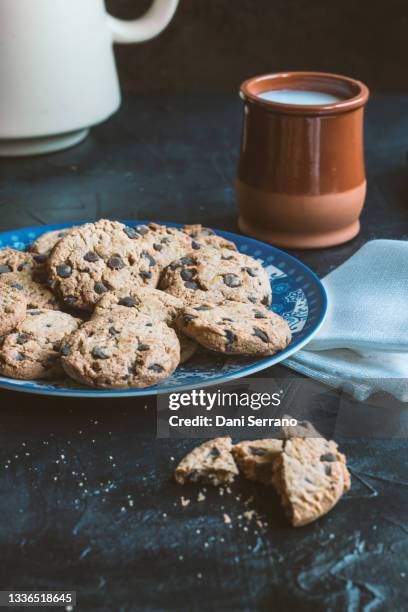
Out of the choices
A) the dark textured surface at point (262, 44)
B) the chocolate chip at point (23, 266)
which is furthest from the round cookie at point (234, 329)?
the dark textured surface at point (262, 44)

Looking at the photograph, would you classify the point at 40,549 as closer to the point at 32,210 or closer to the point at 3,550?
the point at 3,550

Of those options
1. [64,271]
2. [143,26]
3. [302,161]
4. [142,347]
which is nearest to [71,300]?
[64,271]

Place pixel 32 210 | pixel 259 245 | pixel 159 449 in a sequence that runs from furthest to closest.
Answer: pixel 32 210 → pixel 259 245 → pixel 159 449

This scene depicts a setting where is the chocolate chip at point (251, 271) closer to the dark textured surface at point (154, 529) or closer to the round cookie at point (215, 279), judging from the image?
the round cookie at point (215, 279)

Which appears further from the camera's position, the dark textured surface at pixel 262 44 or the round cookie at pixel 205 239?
the dark textured surface at pixel 262 44

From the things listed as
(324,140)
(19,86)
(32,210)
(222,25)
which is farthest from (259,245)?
(222,25)

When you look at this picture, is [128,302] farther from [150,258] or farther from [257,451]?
[257,451]

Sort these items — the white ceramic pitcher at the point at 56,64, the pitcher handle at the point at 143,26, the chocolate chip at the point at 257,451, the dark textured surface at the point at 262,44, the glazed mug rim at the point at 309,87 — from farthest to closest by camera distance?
1. the dark textured surface at the point at 262,44
2. the pitcher handle at the point at 143,26
3. the white ceramic pitcher at the point at 56,64
4. the glazed mug rim at the point at 309,87
5. the chocolate chip at the point at 257,451
